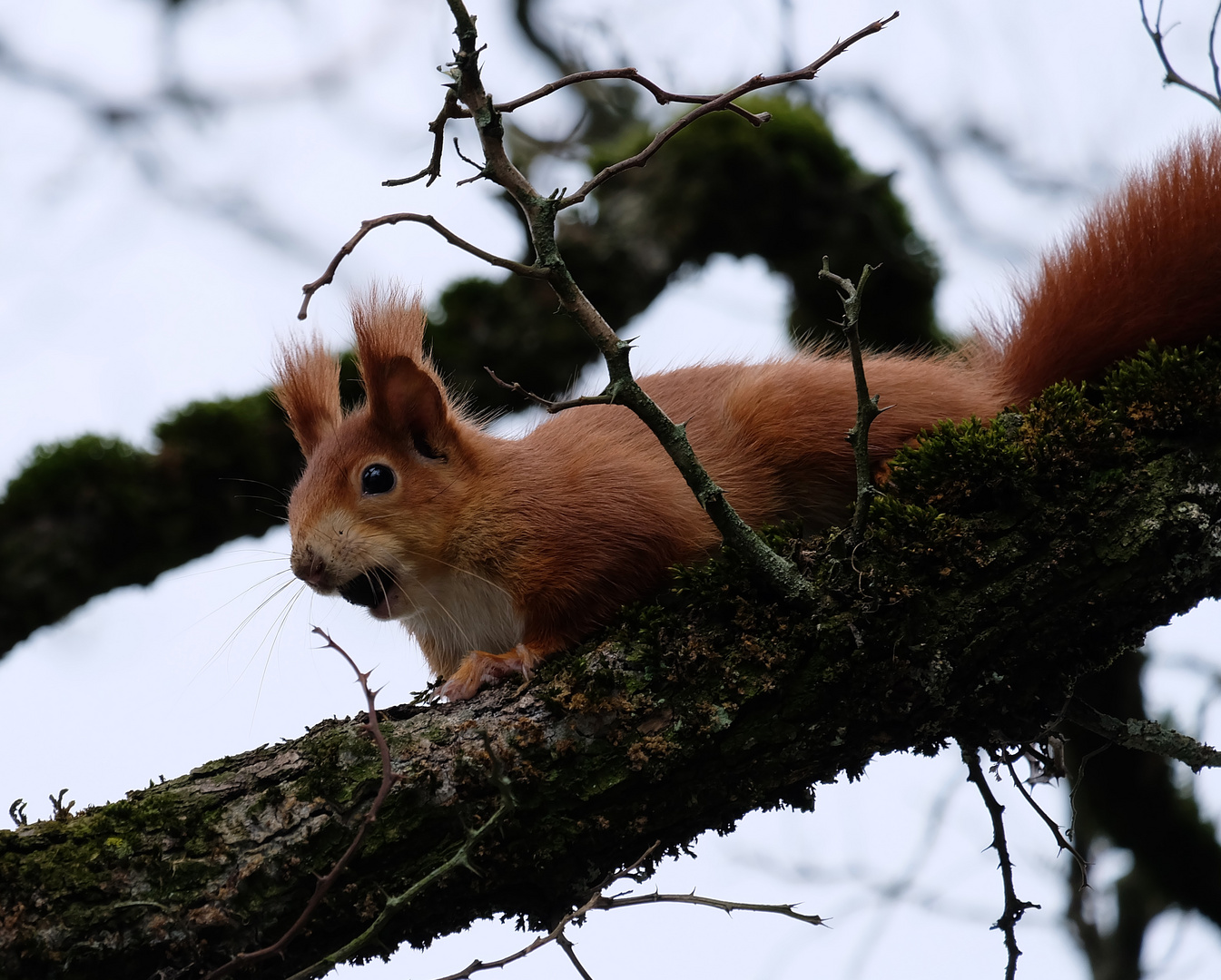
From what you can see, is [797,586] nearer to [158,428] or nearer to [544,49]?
[158,428]

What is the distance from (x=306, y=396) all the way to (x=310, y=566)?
91cm

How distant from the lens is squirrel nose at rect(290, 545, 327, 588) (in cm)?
339

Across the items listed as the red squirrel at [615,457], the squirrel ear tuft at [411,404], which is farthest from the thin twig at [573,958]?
the squirrel ear tuft at [411,404]

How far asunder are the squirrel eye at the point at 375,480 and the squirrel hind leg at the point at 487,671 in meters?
0.68

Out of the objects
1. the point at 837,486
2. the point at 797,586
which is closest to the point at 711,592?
the point at 797,586

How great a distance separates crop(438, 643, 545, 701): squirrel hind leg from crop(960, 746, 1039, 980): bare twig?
124 centimetres

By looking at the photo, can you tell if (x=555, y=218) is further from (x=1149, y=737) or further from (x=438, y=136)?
(x=1149, y=737)

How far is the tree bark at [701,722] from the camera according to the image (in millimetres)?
2654

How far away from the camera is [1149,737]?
304 centimetres

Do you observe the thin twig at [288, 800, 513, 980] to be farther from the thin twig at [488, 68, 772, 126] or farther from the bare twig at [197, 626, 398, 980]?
the thin twig at [488, 68, 772, 126]

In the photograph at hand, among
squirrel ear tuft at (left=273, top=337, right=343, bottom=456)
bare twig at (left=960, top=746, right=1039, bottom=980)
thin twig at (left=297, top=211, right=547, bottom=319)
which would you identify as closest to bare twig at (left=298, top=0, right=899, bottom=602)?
thin twig at (left=297, top=211, right=547, bottom=319)

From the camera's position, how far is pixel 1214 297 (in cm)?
325

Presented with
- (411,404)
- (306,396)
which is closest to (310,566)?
(411,404)

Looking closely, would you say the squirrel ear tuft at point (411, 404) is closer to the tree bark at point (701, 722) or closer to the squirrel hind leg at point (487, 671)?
the squirrel hind leg at point (487, 671)
